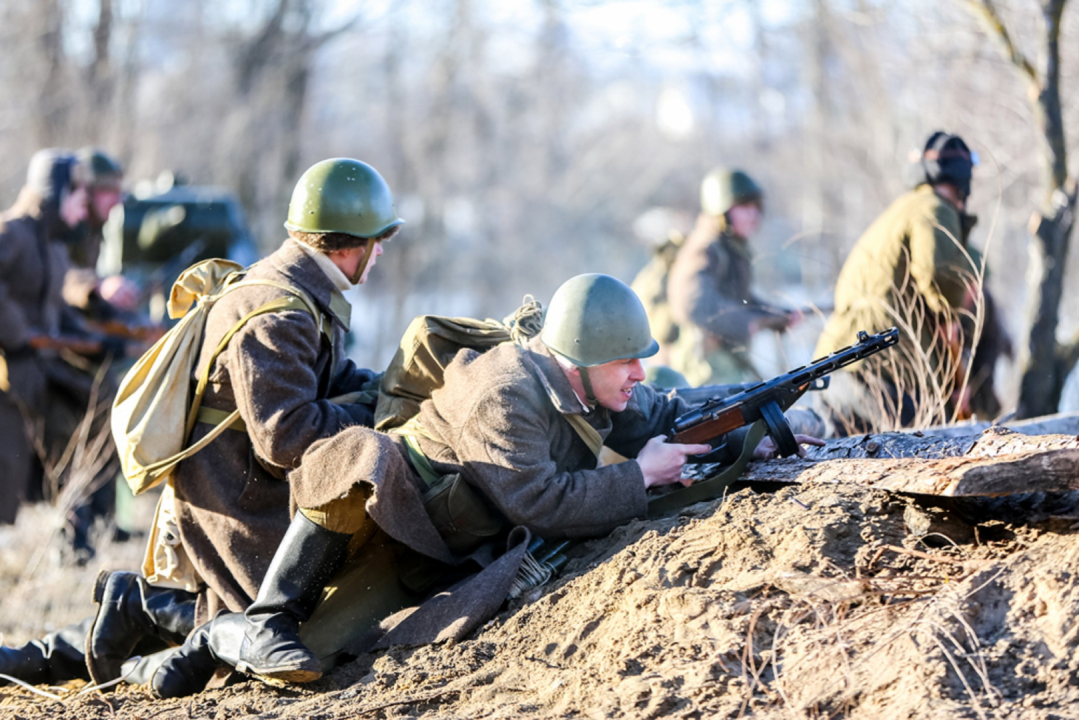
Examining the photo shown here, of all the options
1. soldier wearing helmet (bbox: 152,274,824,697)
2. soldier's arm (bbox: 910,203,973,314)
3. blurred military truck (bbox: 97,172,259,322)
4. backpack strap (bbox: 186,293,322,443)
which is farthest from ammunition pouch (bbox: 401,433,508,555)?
blurred military truck (bbox: 97,172,259,322)

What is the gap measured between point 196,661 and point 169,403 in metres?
0.99

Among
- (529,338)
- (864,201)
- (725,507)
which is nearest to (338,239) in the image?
(529,338)

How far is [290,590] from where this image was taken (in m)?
4.10

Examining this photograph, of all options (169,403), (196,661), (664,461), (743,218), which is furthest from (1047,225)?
(196,661)

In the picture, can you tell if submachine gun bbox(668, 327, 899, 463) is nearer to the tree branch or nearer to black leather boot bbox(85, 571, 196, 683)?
black leather boot bbox(85, 571, 196, 683)

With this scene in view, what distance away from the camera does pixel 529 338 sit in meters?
4.35

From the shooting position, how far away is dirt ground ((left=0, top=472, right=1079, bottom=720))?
10.1 ft

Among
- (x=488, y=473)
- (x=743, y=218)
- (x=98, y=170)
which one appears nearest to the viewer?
(x=488, y=473)

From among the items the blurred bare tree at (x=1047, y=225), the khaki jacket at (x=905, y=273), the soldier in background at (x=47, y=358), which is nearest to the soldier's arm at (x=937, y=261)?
the khaki jacket at (x=905, y=273)

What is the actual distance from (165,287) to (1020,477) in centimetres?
961

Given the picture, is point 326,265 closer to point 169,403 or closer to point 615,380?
point 169,403

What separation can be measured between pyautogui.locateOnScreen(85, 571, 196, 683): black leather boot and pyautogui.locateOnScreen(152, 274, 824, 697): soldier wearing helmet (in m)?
0.39

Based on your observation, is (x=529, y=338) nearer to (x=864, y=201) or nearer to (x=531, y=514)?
(x=531, y=514)

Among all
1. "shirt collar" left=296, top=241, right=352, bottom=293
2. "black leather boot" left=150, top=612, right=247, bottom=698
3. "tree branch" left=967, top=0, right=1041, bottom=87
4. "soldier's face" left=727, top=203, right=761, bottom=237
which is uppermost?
"tree branch" left=967, top=0, right=1041, bottom=87
